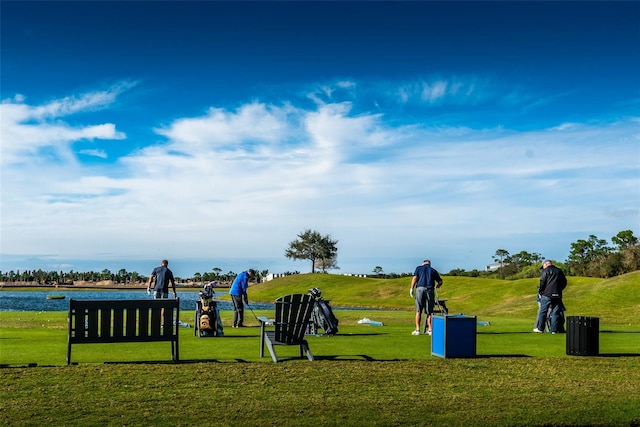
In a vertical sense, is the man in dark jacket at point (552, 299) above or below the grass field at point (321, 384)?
above

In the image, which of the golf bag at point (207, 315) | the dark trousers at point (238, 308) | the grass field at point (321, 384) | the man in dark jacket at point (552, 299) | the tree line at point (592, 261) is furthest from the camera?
the tree line at point (592, 261)

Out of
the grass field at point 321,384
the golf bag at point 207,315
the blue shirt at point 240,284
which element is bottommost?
the grass field at point 321,384

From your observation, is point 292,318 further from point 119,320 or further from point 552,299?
point 552,299

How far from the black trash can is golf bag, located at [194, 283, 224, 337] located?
8941mm

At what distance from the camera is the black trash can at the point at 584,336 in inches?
616

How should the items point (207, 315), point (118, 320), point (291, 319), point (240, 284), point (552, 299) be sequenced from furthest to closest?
1. point (240, 284)
2. point (552, 299)
3. point (207, 315)
4. point (291, 319)
5. point (118, 320)

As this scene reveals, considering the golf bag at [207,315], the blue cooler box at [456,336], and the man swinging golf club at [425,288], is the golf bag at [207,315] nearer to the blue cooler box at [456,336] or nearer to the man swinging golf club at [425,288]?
the man swinging golf club at [425,288]

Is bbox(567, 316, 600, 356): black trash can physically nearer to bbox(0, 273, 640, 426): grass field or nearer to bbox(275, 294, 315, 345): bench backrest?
bbox(0, 273, 640, 426): grass field

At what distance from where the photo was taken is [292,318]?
14203mm

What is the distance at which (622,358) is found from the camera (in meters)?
15.5

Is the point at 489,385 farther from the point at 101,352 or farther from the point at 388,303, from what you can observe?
the point at 388,303

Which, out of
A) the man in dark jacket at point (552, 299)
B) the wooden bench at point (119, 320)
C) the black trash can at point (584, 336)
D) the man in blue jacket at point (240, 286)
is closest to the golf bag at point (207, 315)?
the man in blue jacket at point (240, 286)

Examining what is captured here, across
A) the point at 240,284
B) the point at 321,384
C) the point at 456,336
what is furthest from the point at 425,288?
the point at 321,384

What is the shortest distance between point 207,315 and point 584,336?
9384mm
